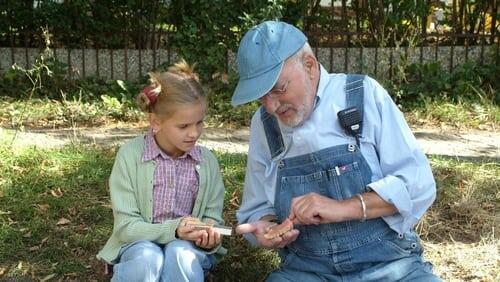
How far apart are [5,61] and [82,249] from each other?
4734 millimetres

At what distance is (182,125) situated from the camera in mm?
2984

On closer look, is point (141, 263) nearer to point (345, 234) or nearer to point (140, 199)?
point (140, 199)

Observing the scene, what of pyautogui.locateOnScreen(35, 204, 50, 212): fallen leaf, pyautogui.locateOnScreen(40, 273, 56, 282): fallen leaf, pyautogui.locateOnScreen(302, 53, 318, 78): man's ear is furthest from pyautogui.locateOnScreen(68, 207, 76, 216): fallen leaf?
pyautogui.locateOnScreen(302, 53, 318, 78): man's ear

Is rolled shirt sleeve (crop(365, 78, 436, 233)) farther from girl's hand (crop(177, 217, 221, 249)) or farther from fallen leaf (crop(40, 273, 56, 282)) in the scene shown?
fallen leaf (crop(40, 273, 56, 282))

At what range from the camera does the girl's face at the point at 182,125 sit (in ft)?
9.73

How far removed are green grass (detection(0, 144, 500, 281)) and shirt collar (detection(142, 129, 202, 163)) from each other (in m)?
0.74

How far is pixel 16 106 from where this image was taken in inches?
270

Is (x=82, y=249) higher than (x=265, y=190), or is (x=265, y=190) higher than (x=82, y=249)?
(x=265, y=190)

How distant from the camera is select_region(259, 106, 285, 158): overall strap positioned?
9.43ft

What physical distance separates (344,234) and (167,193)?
76cm

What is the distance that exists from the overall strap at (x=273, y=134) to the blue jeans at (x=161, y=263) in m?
0.50

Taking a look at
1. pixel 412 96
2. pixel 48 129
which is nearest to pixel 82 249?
pixel 48 129

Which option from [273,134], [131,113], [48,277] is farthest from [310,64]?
[131,113]

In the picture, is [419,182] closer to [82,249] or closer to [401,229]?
[401,229]
